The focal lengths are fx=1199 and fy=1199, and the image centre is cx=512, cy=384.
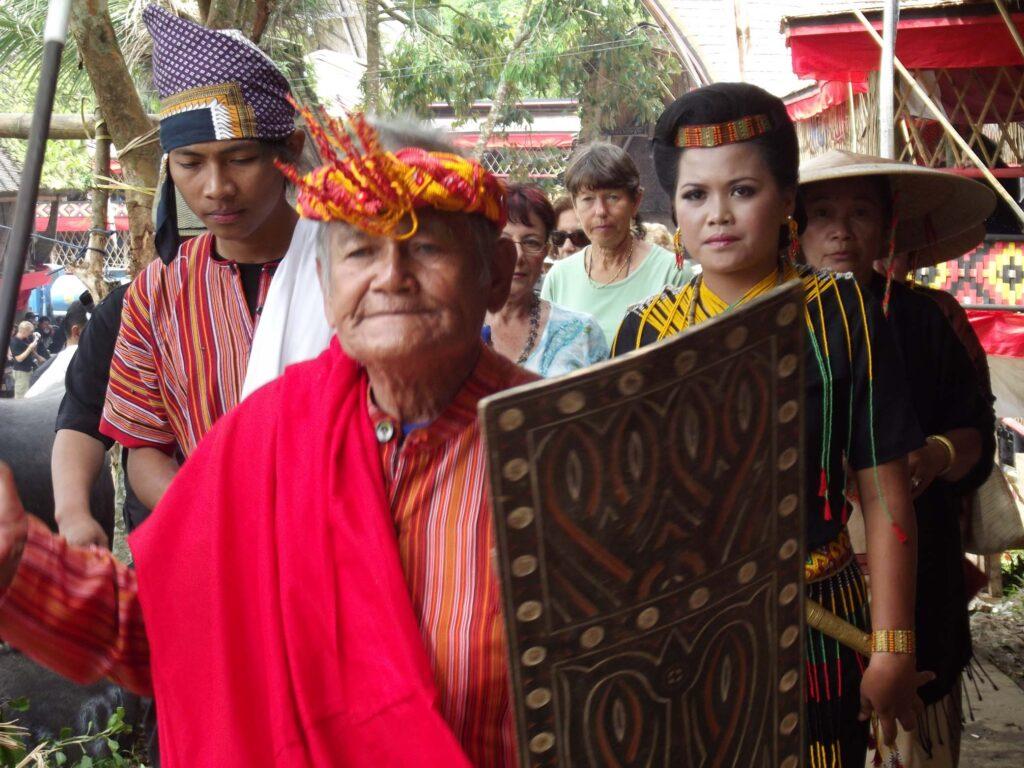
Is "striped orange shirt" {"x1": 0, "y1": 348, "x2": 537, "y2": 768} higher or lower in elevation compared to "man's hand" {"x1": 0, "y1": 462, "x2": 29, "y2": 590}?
lower

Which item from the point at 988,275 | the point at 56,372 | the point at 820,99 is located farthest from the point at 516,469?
the point at 820,99

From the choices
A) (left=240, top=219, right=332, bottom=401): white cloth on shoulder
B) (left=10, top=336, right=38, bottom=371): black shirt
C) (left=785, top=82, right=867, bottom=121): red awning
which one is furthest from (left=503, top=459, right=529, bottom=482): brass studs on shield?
(left=10, top=336, right=38, bottom=371): black shirt

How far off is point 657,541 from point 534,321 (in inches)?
93.5

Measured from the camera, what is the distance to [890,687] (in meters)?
2.22

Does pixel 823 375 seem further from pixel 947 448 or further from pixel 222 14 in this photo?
pixel 222 14

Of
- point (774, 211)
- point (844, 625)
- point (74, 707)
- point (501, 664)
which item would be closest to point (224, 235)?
point (774, 211)

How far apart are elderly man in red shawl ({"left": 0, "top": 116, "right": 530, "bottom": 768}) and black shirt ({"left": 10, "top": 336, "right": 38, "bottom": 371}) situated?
1701cm

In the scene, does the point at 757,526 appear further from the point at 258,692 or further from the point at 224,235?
the point at 224,235

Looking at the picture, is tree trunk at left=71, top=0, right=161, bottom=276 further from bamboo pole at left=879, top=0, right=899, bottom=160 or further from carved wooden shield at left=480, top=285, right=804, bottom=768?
bamboo pole at left=879, top=0, right=899, bottom=160

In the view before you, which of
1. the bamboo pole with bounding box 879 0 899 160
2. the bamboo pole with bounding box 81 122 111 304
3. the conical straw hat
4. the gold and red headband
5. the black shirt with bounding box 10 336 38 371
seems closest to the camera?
the gold and red headband

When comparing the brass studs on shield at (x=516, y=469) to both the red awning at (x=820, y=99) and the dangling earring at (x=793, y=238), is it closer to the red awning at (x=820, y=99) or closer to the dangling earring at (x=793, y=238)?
the dangling earring at (x=793, y=238)

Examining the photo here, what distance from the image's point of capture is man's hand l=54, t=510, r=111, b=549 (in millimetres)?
2648

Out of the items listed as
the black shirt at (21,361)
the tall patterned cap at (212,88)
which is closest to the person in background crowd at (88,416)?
the tall patterned cap at (212,88)

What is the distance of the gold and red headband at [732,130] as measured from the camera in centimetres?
231
